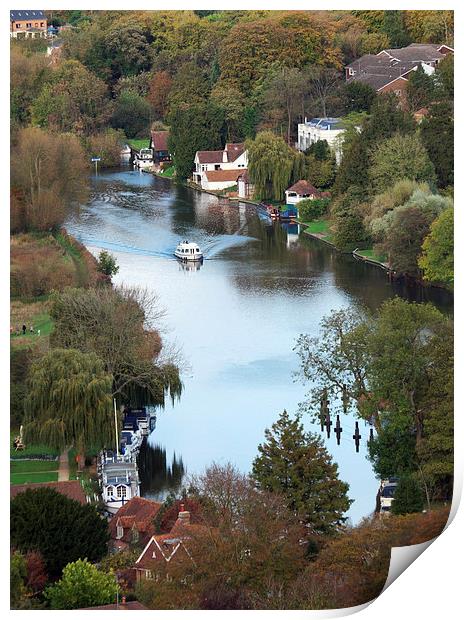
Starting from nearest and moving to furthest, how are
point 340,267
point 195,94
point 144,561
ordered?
point 144,561
point 195,94
point 340,267

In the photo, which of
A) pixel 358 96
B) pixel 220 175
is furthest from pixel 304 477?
pixel 358 96

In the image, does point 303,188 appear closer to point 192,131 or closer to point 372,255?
point 372,255

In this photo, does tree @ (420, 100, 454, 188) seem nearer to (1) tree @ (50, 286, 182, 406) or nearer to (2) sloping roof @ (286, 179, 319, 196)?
(2) sloping roof @ (286, 179, 319, 196)

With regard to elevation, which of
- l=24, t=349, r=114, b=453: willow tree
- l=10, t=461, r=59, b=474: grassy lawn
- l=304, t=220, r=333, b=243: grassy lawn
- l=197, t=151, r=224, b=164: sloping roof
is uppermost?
l=197, t=151, r=224, b=164: sloping roof

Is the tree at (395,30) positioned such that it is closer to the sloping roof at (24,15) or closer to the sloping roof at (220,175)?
the sloping roof at (220,175)

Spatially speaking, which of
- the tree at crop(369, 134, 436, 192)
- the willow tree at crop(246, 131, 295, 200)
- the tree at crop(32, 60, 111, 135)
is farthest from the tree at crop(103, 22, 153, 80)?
the willow tree at crop(246, 131, 295, 200)

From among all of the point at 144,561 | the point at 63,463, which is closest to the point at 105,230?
the point at 63,463
